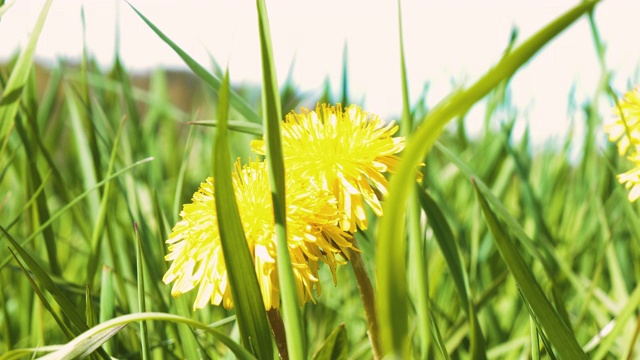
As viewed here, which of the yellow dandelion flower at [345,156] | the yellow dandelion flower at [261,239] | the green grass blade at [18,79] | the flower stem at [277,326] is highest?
the green grass blade at [18,79]

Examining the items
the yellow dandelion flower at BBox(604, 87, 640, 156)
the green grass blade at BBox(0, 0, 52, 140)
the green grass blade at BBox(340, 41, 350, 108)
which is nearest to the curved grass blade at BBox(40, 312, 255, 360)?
the green grass blade at BBox(0, 0, 52, 140)

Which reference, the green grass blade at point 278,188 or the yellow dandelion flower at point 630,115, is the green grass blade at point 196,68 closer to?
the green grass blade at point 278,188

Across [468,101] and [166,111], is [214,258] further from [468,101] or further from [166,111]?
[166,111]

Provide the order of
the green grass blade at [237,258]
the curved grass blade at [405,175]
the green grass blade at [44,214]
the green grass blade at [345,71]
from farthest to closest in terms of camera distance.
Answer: the green grass blade at [345,71], the green grass blade at [44,214], the green grass blade at [237,258], the curved grass blade at [405,175]

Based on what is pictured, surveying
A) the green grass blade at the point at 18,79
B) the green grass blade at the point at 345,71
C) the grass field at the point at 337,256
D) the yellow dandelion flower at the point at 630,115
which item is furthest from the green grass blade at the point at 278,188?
the green grass blade at the point at 345,71

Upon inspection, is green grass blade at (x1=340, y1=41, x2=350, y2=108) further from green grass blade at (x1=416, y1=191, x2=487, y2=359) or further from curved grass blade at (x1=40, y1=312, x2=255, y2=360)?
curved grass blade at (x1=40, y1=312, x2=255, y2=360)

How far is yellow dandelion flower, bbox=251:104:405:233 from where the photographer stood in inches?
21.9

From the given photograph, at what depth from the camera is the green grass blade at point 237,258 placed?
33 cm

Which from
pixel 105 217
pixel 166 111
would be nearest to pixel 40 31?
pixel 105 217

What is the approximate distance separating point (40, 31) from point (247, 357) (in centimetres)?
38

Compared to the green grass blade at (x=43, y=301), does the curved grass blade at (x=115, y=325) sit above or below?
below

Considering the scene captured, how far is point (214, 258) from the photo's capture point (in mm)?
488

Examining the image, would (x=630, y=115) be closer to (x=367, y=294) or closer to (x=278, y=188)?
(x=367, y=294)

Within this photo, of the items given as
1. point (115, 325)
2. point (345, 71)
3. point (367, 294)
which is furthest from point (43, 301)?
point (345, 71)
